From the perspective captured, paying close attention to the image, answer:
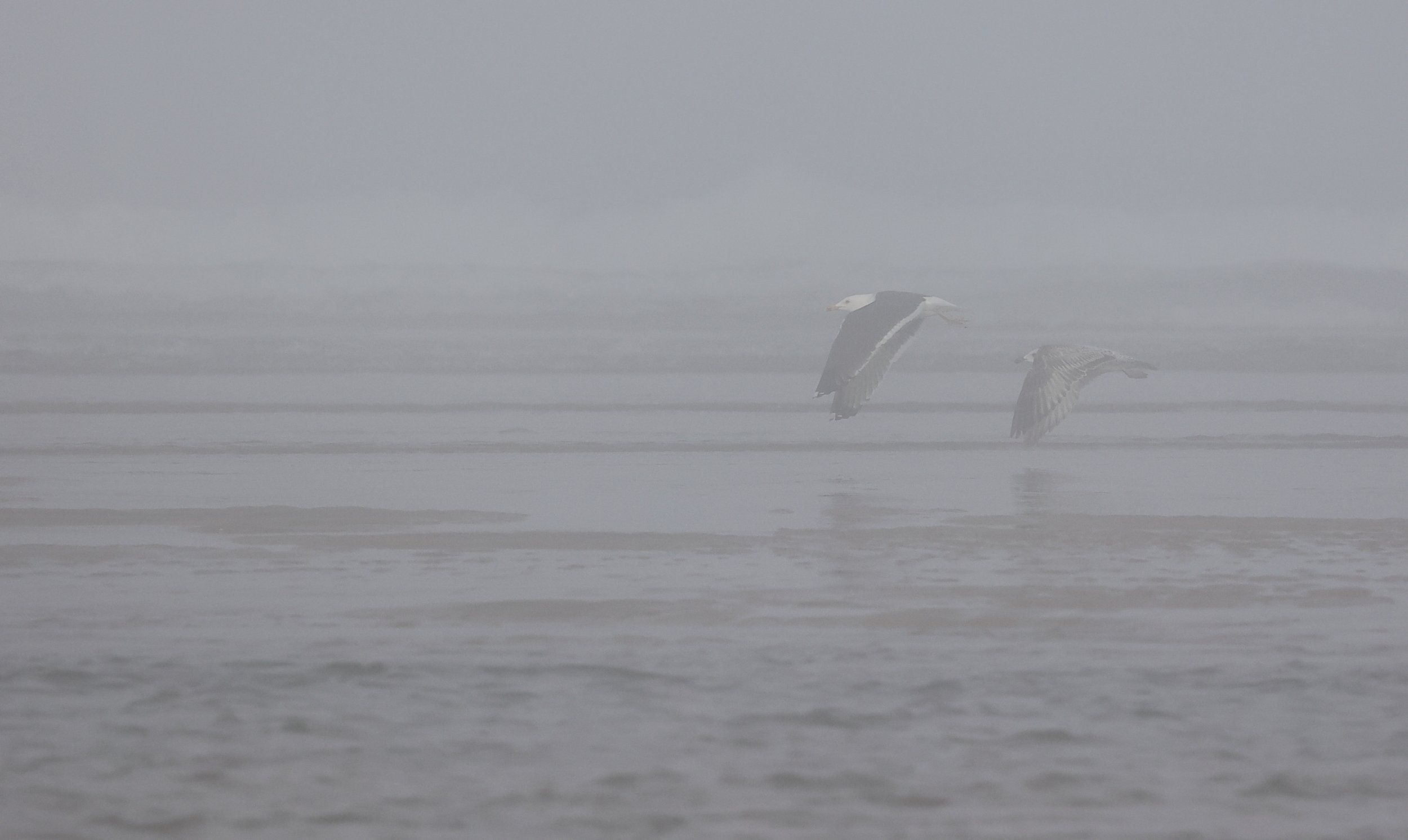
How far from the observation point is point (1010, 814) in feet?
15.5

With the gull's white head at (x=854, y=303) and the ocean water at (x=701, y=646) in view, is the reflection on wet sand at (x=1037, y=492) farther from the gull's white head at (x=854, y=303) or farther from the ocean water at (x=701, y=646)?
the gull's white head at (x=854, y=303)

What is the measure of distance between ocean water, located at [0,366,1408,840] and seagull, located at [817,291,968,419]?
598 mm

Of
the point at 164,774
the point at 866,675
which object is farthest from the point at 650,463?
the point at 164,774

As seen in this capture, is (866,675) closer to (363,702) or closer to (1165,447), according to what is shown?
(363,702)

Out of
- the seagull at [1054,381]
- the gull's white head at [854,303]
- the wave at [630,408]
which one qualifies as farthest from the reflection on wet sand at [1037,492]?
the wave at [630,408]

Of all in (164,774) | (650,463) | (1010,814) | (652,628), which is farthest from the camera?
(650,463)

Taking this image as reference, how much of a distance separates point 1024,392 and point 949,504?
3.92 meters

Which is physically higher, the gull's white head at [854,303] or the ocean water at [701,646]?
the gull's white head at [854,303]

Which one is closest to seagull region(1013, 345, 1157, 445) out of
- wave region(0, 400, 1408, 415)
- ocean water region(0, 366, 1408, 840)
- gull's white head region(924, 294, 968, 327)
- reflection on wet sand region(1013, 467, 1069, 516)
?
ocean water region(0, 366, 1408, 840)

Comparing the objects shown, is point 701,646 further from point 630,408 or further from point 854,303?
point 630,408

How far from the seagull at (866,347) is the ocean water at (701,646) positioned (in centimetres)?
60

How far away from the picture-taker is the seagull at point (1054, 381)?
14844 mm

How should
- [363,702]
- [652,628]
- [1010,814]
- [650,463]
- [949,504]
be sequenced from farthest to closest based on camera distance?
[650,463]
[949,504]
[652,628]
[363,702]
[1010,814]

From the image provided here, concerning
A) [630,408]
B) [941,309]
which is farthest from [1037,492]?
[630,408]
